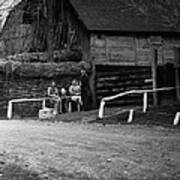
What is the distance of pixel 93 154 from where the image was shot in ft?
26.5

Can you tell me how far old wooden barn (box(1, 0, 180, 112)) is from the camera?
2284 centimetres

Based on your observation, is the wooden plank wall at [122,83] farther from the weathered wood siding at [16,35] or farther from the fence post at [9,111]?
the weathered wood siding at [16,35]

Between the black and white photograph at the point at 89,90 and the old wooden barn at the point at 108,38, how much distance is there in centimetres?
6

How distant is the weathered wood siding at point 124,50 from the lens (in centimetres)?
2386

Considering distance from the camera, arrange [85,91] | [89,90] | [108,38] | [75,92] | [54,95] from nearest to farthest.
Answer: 1. [54,95]
2. [75,92]
3. [85,91]
4. [89,90]
5. [108,38]

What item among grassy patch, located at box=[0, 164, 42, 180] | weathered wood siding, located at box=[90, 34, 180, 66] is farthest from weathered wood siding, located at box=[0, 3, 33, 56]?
grassy patch, located at box=[0, 164, 42, 180]

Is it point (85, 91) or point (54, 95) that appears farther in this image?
point (85, 91)

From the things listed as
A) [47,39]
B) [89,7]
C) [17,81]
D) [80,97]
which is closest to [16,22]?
[47,39]

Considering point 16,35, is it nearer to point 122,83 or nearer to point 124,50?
point 124,50

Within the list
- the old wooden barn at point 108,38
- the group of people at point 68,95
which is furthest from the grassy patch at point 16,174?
the old wooden barn at point 108,38

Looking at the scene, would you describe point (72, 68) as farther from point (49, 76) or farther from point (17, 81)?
point (17, 81)

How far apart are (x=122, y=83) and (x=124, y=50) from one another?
2610 mm

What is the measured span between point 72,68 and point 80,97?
1.95 metres

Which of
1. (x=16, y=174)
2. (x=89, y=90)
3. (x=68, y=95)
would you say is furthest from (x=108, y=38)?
(x=16, y=174)
